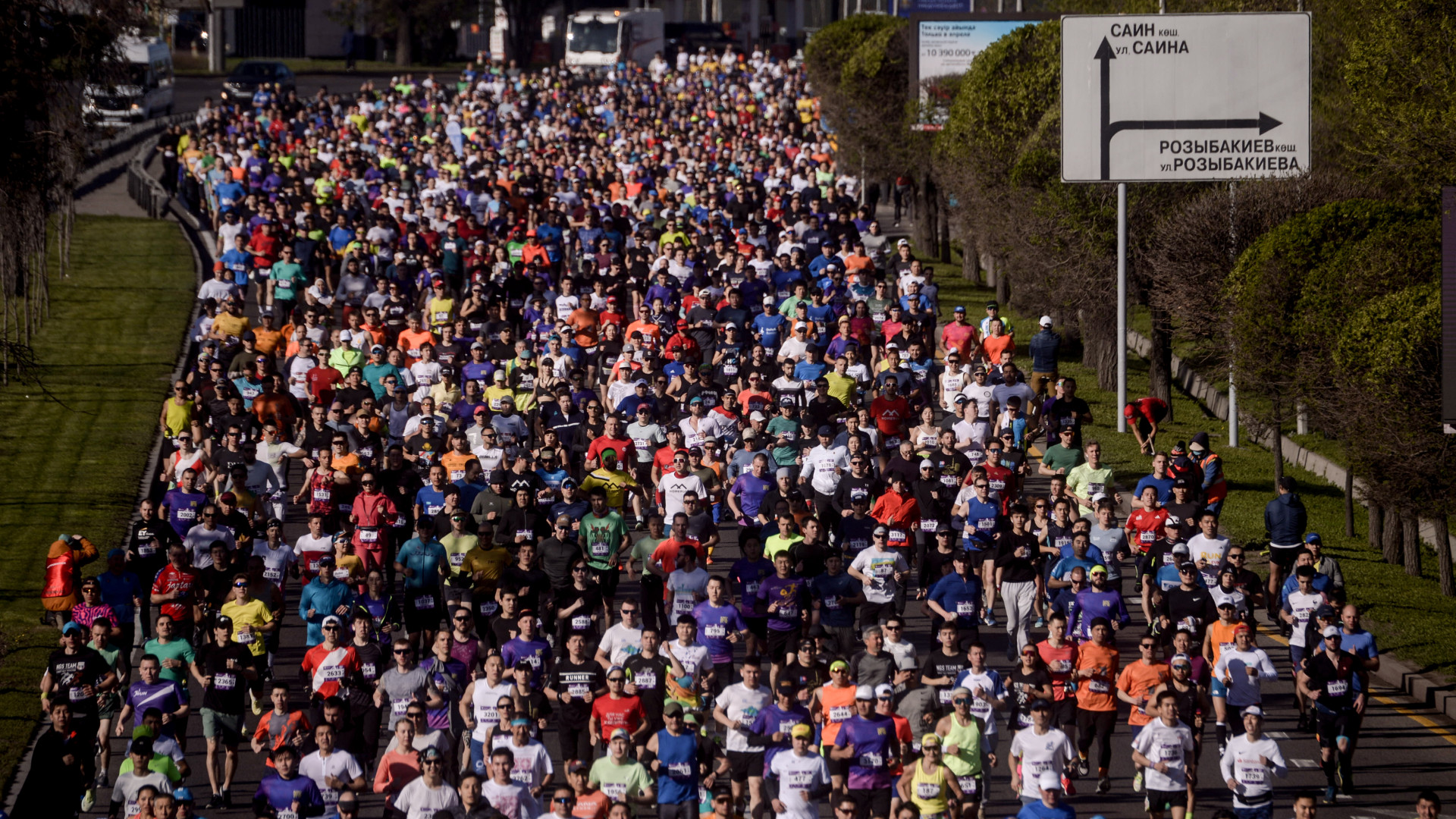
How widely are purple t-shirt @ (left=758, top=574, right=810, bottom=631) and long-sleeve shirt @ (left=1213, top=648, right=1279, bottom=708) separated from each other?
357 centimetres

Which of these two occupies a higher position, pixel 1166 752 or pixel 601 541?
pixel 601 541

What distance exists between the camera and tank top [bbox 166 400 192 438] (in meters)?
22.4

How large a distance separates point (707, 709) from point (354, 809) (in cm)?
382

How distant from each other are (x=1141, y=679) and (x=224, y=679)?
711 centimetres

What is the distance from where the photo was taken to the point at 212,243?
44281mm

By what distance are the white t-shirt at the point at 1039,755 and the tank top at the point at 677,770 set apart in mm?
2316

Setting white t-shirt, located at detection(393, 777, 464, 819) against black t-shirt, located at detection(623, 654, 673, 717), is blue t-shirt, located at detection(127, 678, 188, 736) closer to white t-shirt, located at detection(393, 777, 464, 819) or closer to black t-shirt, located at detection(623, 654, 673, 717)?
white t-shirt, located at detection(393, 777, 464, 819)

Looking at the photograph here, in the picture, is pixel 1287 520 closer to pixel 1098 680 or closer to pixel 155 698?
pixel 1098 680

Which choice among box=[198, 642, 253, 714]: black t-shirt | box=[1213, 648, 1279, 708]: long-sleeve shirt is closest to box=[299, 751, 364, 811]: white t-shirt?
box=[198, 642, 253, 714]: black t-shirt

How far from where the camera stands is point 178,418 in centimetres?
2250

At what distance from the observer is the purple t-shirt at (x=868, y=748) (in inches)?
568

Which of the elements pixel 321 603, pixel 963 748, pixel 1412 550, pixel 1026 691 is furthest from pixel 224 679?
pixel 1412 550

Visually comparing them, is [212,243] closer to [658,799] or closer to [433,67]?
[658,799]

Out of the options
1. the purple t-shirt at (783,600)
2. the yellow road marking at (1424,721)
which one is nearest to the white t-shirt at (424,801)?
the purple t-shirt at (783,600)
